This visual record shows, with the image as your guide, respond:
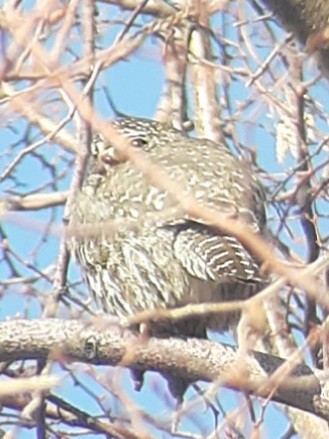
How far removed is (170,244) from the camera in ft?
16.6

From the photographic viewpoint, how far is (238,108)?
5965mm

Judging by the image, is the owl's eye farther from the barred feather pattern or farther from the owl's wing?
the owl's wing

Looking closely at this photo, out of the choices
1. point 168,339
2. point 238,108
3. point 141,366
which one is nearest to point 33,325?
point 141,366

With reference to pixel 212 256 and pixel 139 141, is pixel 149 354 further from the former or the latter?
pixel 139 141

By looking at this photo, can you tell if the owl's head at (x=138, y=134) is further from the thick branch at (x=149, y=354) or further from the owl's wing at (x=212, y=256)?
the thick branch at (x=149, y=354)

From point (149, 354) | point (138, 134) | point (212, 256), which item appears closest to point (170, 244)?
point (212, 256)

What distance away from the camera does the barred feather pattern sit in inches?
193

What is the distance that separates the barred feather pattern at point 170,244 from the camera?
16.1ft

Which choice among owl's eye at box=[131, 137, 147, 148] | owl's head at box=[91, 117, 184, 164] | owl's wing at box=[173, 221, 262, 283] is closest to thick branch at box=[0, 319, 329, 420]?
owl's wing at box=[173, 221, 262, 283]

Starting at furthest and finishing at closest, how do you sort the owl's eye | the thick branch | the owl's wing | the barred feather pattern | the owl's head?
the owl's eye < the owl's head < the barred feather pattern < the owl's wing < the thick branch

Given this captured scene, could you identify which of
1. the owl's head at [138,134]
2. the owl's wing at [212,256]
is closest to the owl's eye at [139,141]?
the owl's head at [138,134]

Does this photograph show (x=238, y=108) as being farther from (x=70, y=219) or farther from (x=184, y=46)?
(x=70, y=219)

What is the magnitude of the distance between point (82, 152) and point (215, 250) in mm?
893

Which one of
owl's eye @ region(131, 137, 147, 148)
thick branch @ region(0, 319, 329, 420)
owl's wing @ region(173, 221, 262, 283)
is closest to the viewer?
thick branch @ region(0, 319, 329, 420)
